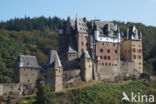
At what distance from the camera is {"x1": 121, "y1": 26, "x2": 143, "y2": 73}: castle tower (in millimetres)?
85062

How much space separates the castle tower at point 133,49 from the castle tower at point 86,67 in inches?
420

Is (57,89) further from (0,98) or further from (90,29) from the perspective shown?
(90,29)

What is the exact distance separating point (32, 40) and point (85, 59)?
54.7 meters

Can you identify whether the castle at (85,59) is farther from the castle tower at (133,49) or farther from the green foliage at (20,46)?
the green foliage at (20,46)

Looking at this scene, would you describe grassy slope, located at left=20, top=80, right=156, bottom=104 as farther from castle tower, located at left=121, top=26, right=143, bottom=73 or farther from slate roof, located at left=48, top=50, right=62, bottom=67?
castle tower, located at left=121, top=26, right=143, bottom=73

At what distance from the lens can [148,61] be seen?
108 m

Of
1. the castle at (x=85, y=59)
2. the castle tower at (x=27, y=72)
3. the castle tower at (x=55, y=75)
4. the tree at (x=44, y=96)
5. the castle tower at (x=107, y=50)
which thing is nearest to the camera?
the tree at (x=44, y=96)

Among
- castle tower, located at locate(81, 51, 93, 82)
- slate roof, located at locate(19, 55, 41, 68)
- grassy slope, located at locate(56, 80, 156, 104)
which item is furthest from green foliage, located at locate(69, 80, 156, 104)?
slate roof, located at locate(19, 55, 41, 68)

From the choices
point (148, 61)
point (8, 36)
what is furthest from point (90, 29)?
point (8, 36)

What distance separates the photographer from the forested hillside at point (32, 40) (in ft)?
337

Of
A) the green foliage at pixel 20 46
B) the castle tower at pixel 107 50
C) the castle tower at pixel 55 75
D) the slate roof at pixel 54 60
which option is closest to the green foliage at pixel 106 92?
the castle tower at pixel 55 75

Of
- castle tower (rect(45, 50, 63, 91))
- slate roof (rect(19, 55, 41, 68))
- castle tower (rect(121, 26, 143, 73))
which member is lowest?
castle tower (rect(45, 50, 63, 91))

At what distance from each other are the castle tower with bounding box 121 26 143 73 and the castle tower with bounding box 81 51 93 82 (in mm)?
10666

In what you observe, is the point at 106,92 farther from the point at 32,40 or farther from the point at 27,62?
the point at 32,40
